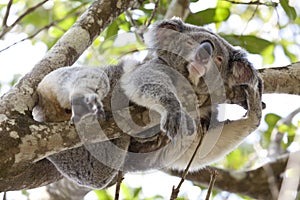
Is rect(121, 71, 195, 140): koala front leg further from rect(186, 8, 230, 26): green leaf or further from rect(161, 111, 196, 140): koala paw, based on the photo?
rect(186, 8, 230, 26): green leaf

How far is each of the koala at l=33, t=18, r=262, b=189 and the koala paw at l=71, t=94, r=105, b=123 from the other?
0.06 meters

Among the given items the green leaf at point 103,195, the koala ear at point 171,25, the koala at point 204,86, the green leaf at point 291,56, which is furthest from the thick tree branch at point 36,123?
the green leaf at point 291,56

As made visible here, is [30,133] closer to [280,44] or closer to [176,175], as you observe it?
[176,175]

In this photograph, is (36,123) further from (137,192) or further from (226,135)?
(137,192)

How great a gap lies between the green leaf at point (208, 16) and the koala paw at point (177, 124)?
4.78 ft

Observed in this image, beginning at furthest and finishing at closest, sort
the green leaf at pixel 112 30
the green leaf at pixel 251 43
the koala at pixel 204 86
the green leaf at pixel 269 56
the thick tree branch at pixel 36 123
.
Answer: the green leaf at pixel 269 56
the green leaf at pixel 112 30
the green leaf at pixel 251 43
the koala at pixel 204 86
the thick tree branch at pixel 36 123

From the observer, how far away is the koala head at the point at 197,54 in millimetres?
3094

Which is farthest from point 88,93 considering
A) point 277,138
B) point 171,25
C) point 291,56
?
point 291,56

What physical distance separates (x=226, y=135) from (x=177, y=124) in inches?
30.6

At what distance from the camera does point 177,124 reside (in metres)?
2.51

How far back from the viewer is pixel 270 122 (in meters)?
4.30

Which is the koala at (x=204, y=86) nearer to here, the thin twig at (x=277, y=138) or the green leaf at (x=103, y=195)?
the green leaf at (x=103, y=195)

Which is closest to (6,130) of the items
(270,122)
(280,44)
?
(270,122)

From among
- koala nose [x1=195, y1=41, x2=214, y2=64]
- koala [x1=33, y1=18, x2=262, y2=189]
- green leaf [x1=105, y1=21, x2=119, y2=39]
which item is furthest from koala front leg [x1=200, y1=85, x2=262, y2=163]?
green leaf [x1=105, y1=21, x2=119, y2=39]
